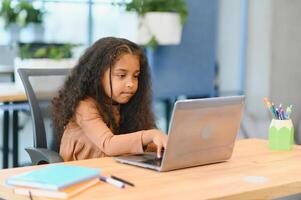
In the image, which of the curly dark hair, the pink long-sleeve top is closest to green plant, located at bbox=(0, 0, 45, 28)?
the curly dark hair

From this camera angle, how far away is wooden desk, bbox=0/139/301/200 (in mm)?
1421

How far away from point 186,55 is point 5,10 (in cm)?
161

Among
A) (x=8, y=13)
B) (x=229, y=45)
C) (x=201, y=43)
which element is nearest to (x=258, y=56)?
(x=229, y=45)

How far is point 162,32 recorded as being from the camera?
4.14 metres

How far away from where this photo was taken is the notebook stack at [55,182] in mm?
1357

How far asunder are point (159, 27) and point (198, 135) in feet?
8.26

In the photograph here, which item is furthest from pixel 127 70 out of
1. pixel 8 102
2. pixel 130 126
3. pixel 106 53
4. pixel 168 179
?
pixel 8 102

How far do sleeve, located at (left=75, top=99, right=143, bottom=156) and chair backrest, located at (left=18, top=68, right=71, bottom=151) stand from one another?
240 millimetres

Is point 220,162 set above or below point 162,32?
below

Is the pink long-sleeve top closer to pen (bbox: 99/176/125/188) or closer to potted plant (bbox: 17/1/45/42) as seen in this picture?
pen (bbox: 99/176/125/188)

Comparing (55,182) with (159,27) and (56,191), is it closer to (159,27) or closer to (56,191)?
A: (56,191)

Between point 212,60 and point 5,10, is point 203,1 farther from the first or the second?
point 5,10

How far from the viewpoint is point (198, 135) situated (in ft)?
5.48

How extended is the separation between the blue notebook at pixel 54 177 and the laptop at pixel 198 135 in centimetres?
24
